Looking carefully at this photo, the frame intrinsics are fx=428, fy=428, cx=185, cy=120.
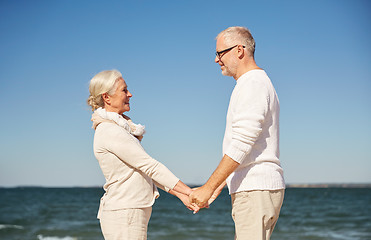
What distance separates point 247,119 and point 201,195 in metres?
0.63

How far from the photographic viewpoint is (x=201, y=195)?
283 cm

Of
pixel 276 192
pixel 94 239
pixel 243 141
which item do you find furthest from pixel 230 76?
pixel 94 239

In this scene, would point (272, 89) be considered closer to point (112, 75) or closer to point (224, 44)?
point (224, 44)

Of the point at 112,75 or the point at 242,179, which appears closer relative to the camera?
the point at 242,179

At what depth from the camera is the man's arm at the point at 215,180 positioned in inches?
102

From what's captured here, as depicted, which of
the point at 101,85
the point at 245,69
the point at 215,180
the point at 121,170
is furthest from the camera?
the point at 101,85

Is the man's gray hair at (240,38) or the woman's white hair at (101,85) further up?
the man's gray hair at (240,38)

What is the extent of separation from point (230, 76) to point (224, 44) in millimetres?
219

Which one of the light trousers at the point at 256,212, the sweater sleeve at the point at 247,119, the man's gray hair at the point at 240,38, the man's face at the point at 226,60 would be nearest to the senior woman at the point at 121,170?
the light trousers at the point at 256,212

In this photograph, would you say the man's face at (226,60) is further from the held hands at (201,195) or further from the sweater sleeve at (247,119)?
the held hands at (201,195)

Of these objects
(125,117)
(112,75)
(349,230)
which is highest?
(112,75)

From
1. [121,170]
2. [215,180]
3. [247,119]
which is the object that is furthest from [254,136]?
[121,170]

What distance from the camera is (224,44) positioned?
2.86m

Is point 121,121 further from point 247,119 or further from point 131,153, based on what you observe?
point 247,119
